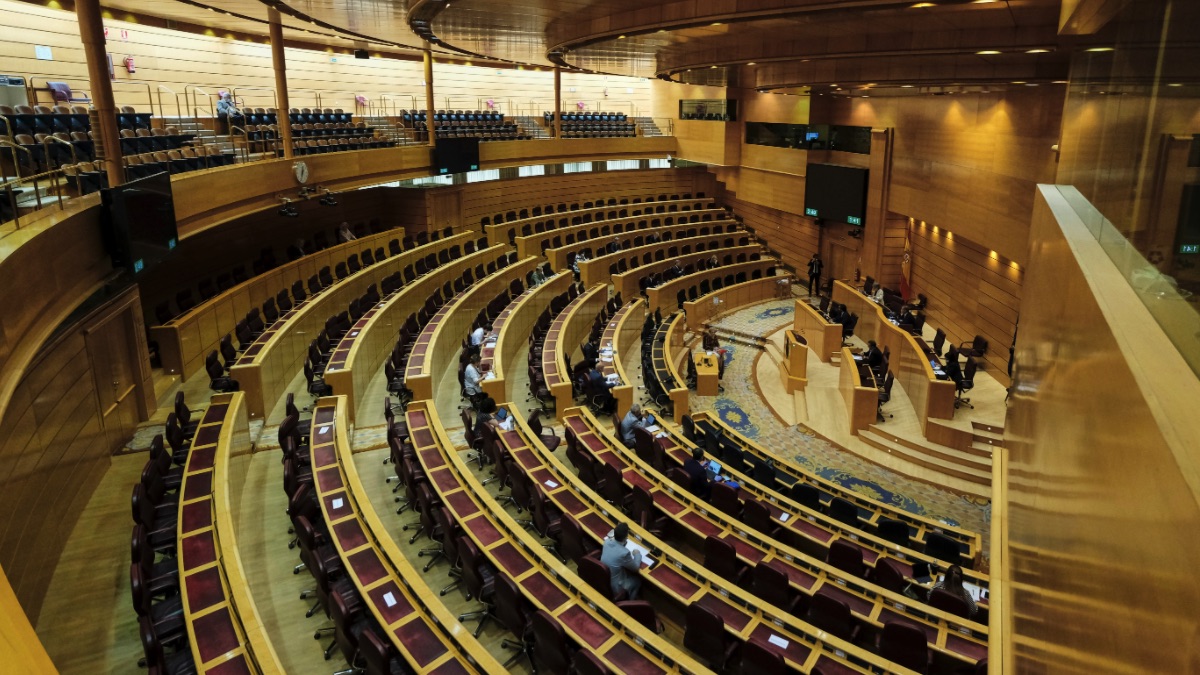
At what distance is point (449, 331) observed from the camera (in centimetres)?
1127

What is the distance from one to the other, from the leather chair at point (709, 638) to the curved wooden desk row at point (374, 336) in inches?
200

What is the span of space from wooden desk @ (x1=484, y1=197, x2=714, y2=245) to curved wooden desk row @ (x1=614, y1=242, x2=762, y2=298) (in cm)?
194

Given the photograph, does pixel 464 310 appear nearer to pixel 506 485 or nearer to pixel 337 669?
pixel 506 485

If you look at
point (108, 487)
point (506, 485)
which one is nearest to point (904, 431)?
point (506, 485)

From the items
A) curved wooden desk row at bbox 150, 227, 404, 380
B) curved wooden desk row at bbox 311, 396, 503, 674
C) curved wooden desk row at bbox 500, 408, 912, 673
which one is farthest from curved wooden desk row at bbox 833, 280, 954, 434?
curved wooden desk row at bbox 150, 227, 404, 380

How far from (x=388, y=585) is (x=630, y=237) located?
1411 centimetres

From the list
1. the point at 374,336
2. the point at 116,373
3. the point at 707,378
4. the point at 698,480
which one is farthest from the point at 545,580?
the point at 707,378

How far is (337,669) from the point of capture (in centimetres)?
487

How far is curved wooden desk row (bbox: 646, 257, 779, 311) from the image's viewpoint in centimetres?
1567

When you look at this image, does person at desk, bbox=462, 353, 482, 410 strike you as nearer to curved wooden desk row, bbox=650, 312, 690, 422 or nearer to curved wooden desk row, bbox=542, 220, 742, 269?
curved wooden desk row, bbox=650, 312, 690, 422

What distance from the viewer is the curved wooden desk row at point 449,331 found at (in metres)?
8.91

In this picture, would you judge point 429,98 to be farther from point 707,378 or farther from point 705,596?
point 705,596

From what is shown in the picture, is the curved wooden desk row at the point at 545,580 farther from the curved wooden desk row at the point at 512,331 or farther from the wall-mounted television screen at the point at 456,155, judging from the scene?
the wall-mounted television screen at the point at 456,155

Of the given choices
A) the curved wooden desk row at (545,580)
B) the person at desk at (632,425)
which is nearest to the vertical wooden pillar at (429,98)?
the person at desk at (632,425)
